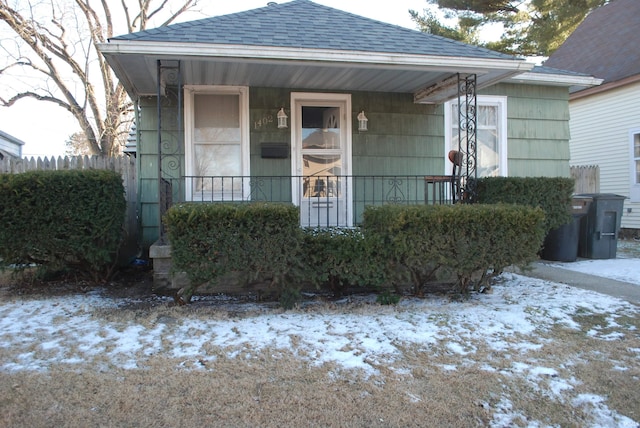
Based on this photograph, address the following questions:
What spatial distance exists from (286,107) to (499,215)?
3620 millimetres

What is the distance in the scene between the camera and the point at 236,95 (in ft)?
23.2

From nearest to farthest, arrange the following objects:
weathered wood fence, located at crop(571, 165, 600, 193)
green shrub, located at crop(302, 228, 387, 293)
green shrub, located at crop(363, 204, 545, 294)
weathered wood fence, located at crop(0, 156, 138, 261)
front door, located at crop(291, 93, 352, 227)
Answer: green shrub, located at crop(363, 204, 545, 294) → green shrub, located at crop(302, 228, 387, 293) → weathered wood fence, located at crop(0, 156, 138, 261) → front door, located at crop(291, 93, 352, 227) → weathered wood fence, located at crop(571, 165, 600, 193)

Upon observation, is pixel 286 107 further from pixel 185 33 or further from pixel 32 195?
pixel 32 195

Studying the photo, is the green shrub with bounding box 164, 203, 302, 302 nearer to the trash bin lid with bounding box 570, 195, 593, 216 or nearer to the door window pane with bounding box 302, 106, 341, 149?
the door window pane with bounding box 302, 106, 341, 149

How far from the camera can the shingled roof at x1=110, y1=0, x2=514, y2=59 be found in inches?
212

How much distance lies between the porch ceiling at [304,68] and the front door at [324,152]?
0.87ft

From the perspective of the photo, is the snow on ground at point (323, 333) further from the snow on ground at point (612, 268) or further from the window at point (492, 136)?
the window at point (492, 136)

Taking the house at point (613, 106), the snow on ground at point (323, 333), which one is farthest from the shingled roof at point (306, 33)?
the house at point (613, 106)

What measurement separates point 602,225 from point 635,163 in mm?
5755

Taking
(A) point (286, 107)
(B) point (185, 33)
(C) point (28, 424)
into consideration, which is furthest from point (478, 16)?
(C) point (28, 424)

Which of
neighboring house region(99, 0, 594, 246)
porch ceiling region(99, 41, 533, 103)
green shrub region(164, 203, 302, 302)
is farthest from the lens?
neighboring house region(99, 0, 594, 246)

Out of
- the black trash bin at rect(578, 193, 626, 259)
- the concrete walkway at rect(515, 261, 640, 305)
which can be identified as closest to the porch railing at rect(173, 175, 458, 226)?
the concrete walkway at rect(515, 261, 640, 305)

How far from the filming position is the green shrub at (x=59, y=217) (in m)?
5.10

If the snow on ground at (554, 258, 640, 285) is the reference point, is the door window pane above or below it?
above
